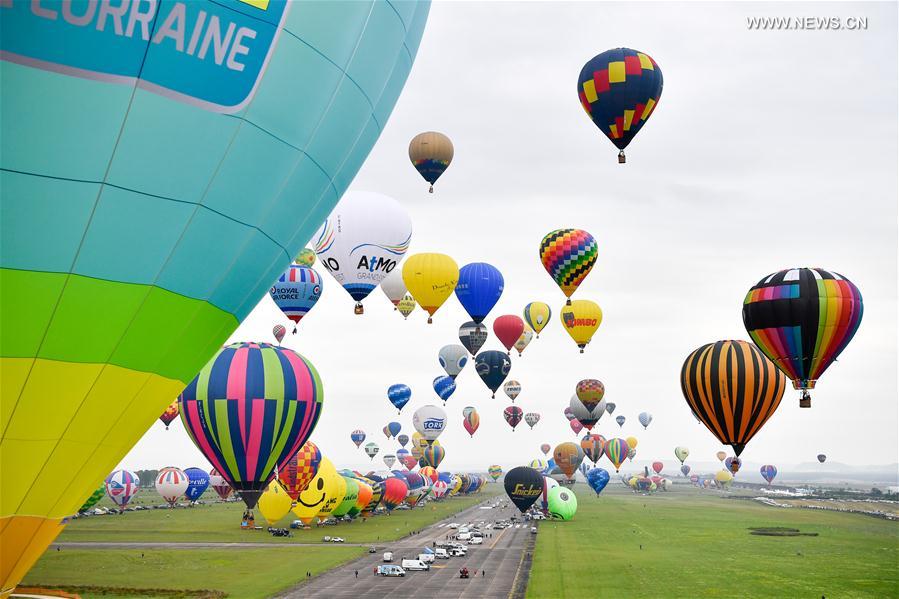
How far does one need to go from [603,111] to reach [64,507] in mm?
31118

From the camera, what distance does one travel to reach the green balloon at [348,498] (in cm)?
5494

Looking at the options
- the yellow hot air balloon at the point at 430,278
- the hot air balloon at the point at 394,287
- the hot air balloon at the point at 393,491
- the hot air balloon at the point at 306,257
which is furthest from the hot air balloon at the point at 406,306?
the hot air balloon at the point at 393,491

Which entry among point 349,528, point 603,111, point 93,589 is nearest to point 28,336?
point 93,589

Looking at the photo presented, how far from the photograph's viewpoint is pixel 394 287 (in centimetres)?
5438

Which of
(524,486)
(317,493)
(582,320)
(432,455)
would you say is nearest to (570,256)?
(582,320)

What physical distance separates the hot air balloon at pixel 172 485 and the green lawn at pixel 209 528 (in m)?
1.99

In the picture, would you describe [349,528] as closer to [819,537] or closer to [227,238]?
[819,537]

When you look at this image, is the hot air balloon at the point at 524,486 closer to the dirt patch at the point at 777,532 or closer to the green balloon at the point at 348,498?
the green balloon at the point at 348,498

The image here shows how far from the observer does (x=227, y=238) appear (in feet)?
26.3

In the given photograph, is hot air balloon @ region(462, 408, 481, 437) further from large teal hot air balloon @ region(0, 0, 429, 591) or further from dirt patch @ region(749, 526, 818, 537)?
large teal hot air balloon @ region(0, 0, 429, 591)

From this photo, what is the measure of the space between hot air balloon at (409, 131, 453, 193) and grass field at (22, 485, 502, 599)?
23.3m

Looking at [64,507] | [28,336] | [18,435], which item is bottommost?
[64,507]

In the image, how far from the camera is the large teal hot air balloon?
6.39 m

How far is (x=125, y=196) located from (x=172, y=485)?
78.8m
